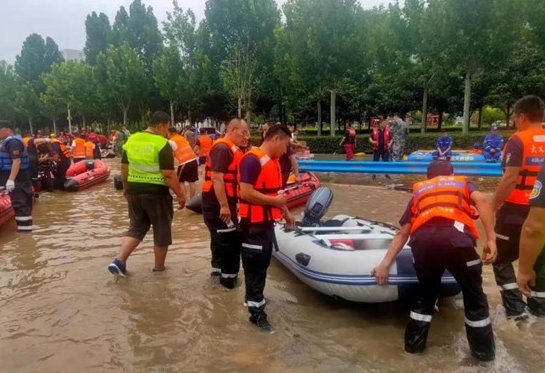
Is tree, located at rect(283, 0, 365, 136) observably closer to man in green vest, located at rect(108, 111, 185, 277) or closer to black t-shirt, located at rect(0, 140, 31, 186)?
black t-shirt, located at rect(0, 140, 31, 186)

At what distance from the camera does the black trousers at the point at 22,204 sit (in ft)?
21.1

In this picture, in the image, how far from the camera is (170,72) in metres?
28.7

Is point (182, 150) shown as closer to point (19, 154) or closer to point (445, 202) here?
point (19, 154)

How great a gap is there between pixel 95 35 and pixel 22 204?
38.2 metres

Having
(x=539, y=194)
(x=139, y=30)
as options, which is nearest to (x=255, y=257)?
(x=539, y=194)

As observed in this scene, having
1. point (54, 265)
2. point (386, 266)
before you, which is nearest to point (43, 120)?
point (54, 265)

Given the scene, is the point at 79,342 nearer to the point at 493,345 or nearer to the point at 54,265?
the point at 54,265

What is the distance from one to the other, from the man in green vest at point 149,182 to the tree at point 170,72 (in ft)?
80.0

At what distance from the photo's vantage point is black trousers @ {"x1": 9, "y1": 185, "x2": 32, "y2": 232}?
253 inches

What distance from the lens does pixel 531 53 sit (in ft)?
69.6

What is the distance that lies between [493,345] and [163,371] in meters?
2.19

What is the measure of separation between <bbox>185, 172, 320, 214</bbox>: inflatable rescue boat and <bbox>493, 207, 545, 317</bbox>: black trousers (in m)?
4.74

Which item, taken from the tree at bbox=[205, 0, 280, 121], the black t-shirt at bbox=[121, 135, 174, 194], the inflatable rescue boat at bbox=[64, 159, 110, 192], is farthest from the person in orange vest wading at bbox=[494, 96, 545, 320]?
the tree at bbox=[205, 0, 280, 121]

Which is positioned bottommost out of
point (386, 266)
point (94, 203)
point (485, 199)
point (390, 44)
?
point (94, 203)
